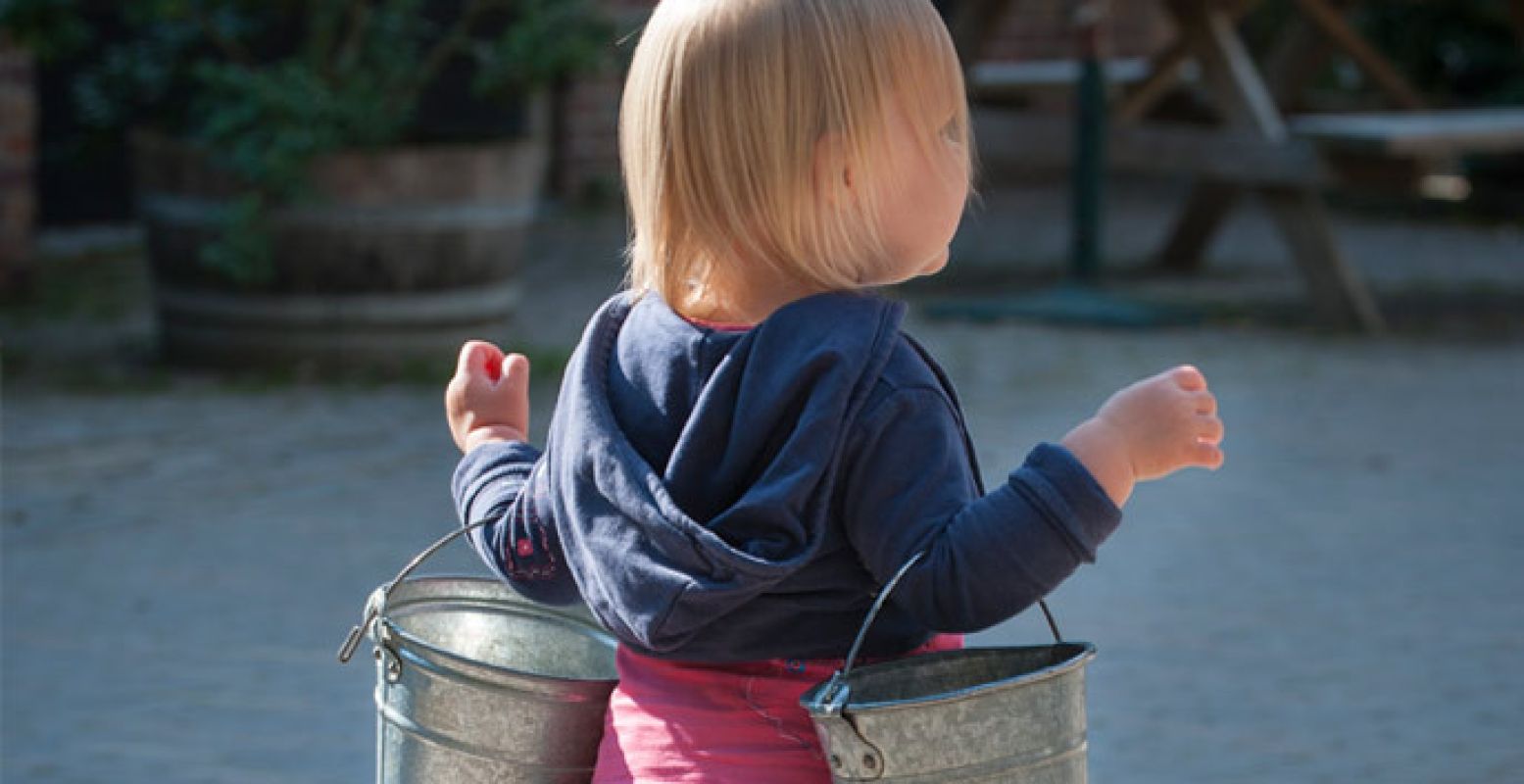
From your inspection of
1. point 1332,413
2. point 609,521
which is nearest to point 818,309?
point 609,521

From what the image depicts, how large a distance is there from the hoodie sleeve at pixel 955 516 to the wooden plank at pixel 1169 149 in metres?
5.90

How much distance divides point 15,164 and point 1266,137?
167 inches

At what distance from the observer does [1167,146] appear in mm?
7672

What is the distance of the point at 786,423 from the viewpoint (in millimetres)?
1531

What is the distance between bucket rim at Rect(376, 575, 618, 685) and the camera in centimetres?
167

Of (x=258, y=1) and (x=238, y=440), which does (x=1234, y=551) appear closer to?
(x=238, y=440)

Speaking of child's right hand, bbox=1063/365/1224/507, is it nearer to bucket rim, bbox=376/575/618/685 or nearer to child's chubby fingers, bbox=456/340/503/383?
bucket rim, bbox=376/575/618/685

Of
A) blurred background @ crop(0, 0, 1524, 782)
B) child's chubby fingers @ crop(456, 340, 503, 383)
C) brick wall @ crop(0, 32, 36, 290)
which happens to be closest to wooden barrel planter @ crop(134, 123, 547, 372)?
blurred background @ crop(0, 0, 1524, 782)

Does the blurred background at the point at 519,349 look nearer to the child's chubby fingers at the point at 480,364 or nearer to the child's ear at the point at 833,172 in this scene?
the child's chubby fingers at the point at 480,364

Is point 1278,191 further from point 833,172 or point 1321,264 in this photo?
point 833,172

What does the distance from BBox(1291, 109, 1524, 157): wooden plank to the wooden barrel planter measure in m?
2.72

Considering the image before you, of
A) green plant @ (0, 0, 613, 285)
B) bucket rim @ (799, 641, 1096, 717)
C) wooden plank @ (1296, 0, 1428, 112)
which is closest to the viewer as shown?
bucket rim @ (799, 641, 1096, 717)

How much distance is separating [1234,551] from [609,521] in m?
2.97

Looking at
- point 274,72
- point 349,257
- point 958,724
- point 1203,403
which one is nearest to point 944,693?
point 958,724
